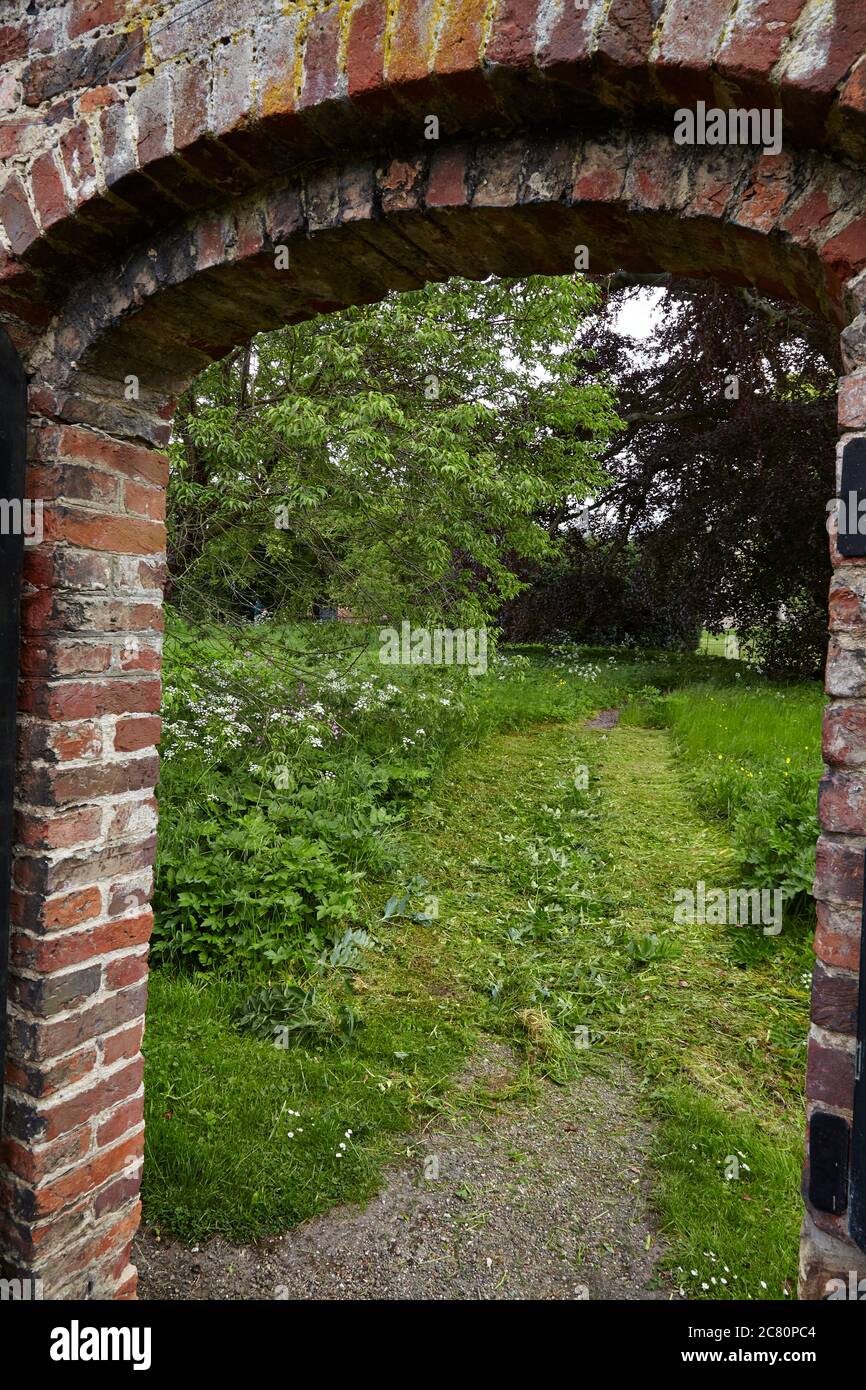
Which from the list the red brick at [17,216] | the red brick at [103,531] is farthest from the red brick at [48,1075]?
the red brick at [17,216]

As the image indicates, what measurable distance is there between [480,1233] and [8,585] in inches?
100

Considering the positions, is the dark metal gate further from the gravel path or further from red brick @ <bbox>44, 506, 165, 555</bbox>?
the gravel path

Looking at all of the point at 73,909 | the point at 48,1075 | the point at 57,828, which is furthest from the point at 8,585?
the point at 48,1075

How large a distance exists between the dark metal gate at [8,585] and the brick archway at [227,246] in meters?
0.05

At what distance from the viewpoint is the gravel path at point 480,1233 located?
8.34 ft

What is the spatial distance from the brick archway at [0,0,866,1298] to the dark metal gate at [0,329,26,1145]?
54 millimetres

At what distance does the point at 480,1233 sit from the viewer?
2777 millimetres

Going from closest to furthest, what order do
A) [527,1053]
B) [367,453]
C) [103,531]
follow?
[103,531] → [527,1053] → [367,453]

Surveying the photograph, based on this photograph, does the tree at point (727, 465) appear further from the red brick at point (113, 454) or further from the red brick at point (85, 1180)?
the red brick at point (85, 1180)

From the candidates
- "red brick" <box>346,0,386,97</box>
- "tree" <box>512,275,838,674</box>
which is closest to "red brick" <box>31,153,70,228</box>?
"red brick" <box>346,0,386,97</box>

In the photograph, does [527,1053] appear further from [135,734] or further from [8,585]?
[8,585]

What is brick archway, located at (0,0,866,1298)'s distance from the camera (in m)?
1.45

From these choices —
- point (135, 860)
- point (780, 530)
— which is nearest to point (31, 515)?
point (135, 860)

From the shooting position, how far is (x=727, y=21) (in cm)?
135
